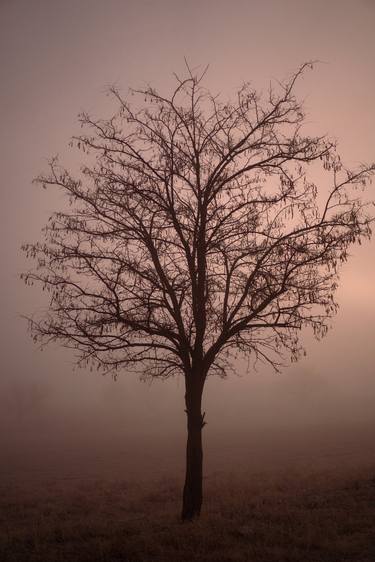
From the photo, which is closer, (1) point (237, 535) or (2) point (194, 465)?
(1) point (237, 535)

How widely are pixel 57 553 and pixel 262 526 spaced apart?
417cm

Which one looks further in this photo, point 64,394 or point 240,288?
point 64,394

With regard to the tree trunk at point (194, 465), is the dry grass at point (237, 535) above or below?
below

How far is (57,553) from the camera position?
30.2ft

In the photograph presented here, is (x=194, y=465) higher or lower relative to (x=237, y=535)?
higher

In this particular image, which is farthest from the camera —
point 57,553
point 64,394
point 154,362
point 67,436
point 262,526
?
point 64,394

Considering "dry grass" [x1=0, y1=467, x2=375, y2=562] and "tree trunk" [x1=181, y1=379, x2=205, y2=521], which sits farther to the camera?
"tree trunk" [x1=181, y1=379, x2=205, y2=521]

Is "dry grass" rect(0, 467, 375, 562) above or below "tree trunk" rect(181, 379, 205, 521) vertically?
below

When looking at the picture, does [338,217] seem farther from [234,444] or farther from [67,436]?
[67,436]

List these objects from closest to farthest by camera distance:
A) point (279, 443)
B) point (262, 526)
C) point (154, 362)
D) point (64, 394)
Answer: point (262, 526) → point (154, 362) → point (279, 443) → point (64, 394)

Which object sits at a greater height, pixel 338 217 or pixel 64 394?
pixel 64 394

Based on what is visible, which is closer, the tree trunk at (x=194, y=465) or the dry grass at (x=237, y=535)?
the dry grass at (x=237, y=535)

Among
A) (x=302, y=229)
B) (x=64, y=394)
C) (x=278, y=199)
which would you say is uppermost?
(x=64, y=394)

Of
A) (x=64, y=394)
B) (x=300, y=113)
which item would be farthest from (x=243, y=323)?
(x=64, y=394)
